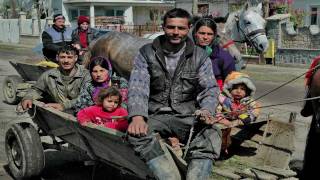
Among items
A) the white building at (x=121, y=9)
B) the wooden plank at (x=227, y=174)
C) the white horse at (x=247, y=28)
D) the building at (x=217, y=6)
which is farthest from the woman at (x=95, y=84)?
the white building at (x=121, y=9)

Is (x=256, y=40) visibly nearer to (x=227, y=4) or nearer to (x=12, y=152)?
(x=12, y=152)

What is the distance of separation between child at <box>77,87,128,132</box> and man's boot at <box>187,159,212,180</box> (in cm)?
132

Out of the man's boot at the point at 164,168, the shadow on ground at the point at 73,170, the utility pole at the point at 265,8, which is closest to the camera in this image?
the man's boot at the point at 164,168

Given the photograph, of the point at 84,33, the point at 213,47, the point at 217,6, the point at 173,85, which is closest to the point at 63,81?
the point at 213,47

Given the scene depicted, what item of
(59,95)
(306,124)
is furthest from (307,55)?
(59,95)

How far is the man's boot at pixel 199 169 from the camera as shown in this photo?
3.51 metres

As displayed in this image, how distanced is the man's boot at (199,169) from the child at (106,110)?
132cm

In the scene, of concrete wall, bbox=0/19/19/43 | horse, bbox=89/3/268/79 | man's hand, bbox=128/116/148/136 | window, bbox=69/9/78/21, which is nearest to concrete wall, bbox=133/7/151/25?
window, bbox=69/9/78/21

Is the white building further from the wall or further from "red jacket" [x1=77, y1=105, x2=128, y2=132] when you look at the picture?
"red jacket" [x1=77, y1=105, x2=128, y2=132]

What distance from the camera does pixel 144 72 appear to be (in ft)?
13.6

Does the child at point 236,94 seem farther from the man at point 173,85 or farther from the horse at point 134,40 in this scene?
the horse at point 134,40

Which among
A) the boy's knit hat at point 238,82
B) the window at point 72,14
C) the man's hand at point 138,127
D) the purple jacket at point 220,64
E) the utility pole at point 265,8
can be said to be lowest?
the man's hand at point 138,127

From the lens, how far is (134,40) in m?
9.64

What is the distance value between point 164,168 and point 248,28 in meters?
7.14
